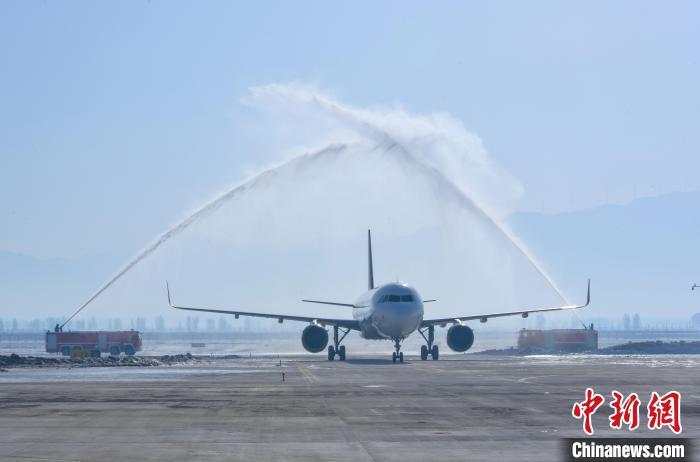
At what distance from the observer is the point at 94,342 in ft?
353

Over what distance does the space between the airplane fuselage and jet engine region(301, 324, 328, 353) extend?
230 inches

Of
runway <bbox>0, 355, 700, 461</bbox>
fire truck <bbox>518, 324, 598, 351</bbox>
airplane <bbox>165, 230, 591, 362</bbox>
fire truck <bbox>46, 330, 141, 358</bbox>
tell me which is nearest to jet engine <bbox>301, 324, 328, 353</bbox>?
airplane <bbox>165, 230, 591, 362</bbox>

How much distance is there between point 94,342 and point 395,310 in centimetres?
4923

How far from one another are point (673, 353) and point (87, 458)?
75201 mm

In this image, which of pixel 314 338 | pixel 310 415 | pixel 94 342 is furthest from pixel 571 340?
pixel 310 415

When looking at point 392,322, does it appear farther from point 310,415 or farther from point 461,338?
point 310,415

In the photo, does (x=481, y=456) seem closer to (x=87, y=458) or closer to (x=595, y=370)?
(x=87, y=458)

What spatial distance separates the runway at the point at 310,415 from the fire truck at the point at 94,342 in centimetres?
5616

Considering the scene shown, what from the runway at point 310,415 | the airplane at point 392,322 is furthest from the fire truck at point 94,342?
the runway at point 310,415

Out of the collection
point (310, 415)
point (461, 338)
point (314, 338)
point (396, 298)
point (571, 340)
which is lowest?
point (310, 415)

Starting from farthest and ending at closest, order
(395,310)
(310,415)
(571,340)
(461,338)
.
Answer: (571,340)
(461,338)
(395,310)
(310,415)

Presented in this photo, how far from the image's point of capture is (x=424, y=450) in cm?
2170

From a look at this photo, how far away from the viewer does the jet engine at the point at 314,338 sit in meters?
74.7

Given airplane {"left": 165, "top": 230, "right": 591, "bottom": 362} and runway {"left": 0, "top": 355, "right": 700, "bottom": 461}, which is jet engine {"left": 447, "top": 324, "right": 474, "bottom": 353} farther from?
runway {"left": 0, "top": 355, "right": 700, "bottom": 461}
